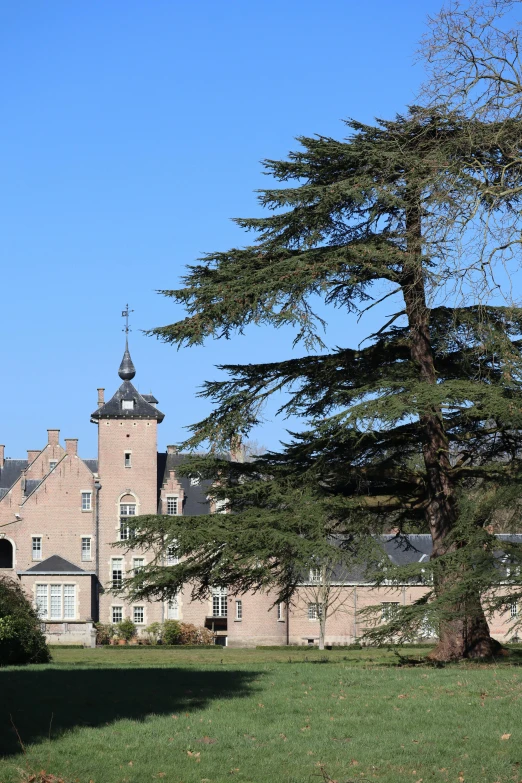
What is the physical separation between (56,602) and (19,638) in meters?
33.1

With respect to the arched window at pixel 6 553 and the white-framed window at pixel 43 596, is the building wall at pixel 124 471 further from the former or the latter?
the arched window at pixel 6 553

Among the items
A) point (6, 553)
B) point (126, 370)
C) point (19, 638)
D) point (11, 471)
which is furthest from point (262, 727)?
point (11, 471)

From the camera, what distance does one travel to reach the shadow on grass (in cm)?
965

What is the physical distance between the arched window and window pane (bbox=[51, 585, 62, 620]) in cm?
428

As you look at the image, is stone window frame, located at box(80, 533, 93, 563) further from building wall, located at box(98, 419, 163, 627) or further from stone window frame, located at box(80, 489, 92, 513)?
stone window frame, located at box(80, 489, 92, 513)

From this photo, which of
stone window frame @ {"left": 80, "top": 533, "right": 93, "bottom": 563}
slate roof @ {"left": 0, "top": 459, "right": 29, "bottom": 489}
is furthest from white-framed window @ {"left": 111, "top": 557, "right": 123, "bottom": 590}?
slate roof @ {"left": 0, "top": 459, "right": 29, "bottom": 489}

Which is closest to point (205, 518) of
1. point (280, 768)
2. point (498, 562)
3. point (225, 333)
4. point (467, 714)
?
point (225, 333)

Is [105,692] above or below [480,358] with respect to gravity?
below

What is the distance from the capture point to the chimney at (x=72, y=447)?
52.7 meters

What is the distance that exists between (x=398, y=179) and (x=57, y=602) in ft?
125

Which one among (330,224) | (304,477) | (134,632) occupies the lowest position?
(134,632)

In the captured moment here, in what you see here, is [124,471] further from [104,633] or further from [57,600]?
[104,633]

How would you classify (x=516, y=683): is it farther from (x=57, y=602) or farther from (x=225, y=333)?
(x=57, y=602)

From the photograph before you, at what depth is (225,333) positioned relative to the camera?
725 inches
